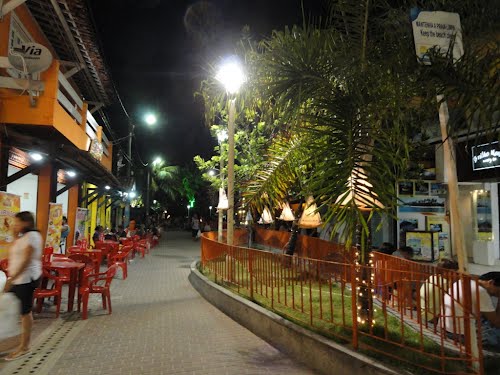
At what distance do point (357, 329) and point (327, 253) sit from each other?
5.97 m

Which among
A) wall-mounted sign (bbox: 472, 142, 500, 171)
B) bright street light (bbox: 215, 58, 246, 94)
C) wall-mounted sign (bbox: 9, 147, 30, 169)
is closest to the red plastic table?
wall-mounted sign (bbox: 9, 147, 30, 169)

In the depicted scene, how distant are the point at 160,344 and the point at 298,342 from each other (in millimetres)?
2007

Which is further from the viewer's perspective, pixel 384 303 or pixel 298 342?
pixel 298 342

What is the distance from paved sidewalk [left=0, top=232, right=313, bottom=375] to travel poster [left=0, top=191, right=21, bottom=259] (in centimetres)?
227

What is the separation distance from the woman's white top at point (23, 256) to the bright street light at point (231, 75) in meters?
3.87

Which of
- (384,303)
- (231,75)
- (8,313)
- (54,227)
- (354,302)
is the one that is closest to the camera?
(384,303)

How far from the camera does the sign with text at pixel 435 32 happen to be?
3.76 metres

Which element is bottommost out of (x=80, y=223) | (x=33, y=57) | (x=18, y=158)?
(x=80, y=223)

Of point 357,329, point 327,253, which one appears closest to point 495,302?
point 357,329

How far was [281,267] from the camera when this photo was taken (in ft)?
19.8

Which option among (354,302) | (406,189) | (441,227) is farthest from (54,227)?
(441,227)

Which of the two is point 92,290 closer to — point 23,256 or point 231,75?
point 23,256

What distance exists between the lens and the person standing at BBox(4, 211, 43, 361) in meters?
4.94

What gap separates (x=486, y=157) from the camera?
11125 millimetres
